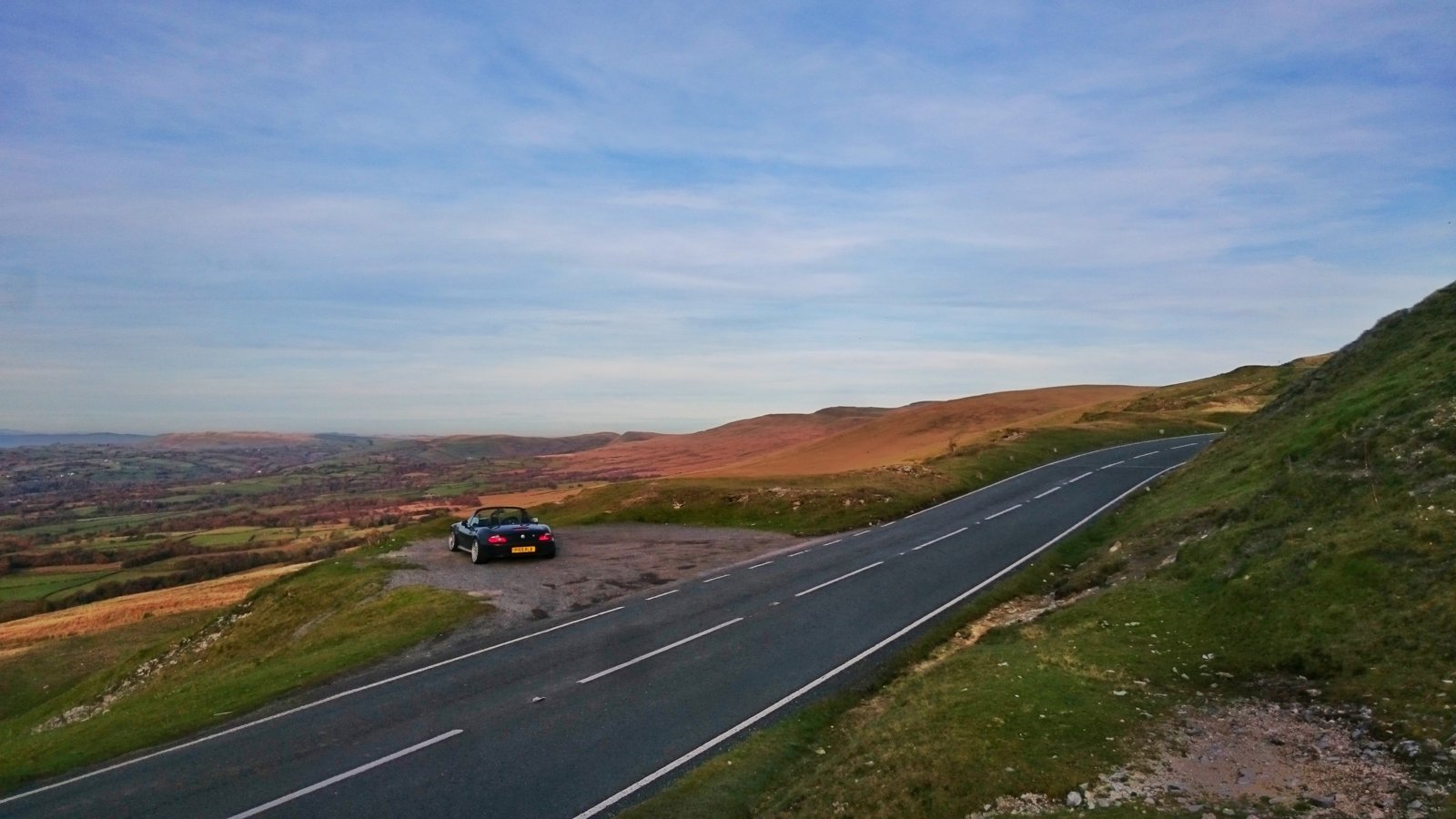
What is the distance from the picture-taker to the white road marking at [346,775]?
899 centimetres

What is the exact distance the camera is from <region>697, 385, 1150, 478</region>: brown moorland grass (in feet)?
224

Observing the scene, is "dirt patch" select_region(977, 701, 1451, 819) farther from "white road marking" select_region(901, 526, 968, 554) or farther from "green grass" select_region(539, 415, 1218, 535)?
"green grass" select_region(539, 415, 1218, 535)

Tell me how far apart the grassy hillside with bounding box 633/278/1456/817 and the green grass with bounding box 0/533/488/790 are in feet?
29.6

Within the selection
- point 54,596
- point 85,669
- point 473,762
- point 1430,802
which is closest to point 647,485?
point 85,669

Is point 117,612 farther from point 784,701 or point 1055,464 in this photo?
point 1055,464

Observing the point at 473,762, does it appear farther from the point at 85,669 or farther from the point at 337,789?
the point at 85,669

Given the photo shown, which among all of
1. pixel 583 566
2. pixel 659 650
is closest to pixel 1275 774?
pixel 659 650

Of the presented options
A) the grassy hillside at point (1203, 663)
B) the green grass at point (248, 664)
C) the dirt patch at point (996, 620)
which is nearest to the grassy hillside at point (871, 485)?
the green grass at point (248, 664)

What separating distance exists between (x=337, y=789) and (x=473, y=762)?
148cm

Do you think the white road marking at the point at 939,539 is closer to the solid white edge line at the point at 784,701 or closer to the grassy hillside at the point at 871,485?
the solid white edge line at the point at 784,701

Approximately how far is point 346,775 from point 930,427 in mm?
79420

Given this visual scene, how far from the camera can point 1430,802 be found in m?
6.48

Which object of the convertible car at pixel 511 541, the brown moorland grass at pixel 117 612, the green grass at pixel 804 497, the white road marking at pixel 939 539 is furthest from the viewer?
the brown moorland grass at pixel 117 612

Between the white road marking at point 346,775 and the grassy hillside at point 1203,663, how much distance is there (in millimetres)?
3741
